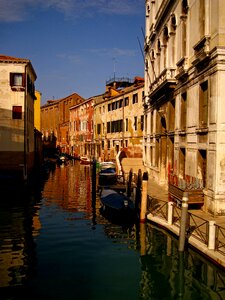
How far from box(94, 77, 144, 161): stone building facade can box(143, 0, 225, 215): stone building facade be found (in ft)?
42.2

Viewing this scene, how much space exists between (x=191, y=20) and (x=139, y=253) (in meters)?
10.4

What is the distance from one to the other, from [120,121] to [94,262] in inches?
1254

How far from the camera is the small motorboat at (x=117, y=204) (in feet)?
50.6

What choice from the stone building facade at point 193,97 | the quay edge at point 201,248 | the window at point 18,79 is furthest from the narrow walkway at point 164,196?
the window at point 18,79

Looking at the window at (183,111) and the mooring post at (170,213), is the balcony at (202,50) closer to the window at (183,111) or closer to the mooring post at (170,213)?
the window at (183,111)

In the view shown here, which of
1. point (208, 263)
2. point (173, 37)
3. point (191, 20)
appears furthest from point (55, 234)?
point (173, 37)

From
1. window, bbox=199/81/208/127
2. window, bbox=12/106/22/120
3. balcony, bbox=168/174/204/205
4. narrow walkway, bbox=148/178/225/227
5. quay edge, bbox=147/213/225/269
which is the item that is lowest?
A: quay edge, bbox=147/213/225/269

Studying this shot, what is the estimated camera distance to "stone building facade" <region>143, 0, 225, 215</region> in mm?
12445

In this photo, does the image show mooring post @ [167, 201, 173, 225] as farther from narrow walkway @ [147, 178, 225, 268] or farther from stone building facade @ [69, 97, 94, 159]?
stone building facade @ [69, 97, 94, 159]

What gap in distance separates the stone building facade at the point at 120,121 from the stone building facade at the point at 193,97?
12.9 meters

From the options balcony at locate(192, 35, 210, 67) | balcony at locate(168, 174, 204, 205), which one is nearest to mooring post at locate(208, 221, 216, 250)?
balcony at locate(168, 174, 204, 205)

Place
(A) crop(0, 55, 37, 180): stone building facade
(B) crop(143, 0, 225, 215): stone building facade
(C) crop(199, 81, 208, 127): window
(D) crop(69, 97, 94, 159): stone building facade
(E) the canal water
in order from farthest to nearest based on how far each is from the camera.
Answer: (D) crop(69, 97, 94, 159): stone building facade < (A) crop(0, 55, 37, 180): stone building facade < (C) crop(199, 81, 208, 127): window < (B) crop(143, 0, 225, 215): stone building facade < (E) the canal water

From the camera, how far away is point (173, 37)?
1912 centimetres

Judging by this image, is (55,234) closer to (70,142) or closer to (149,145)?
(149,145)
